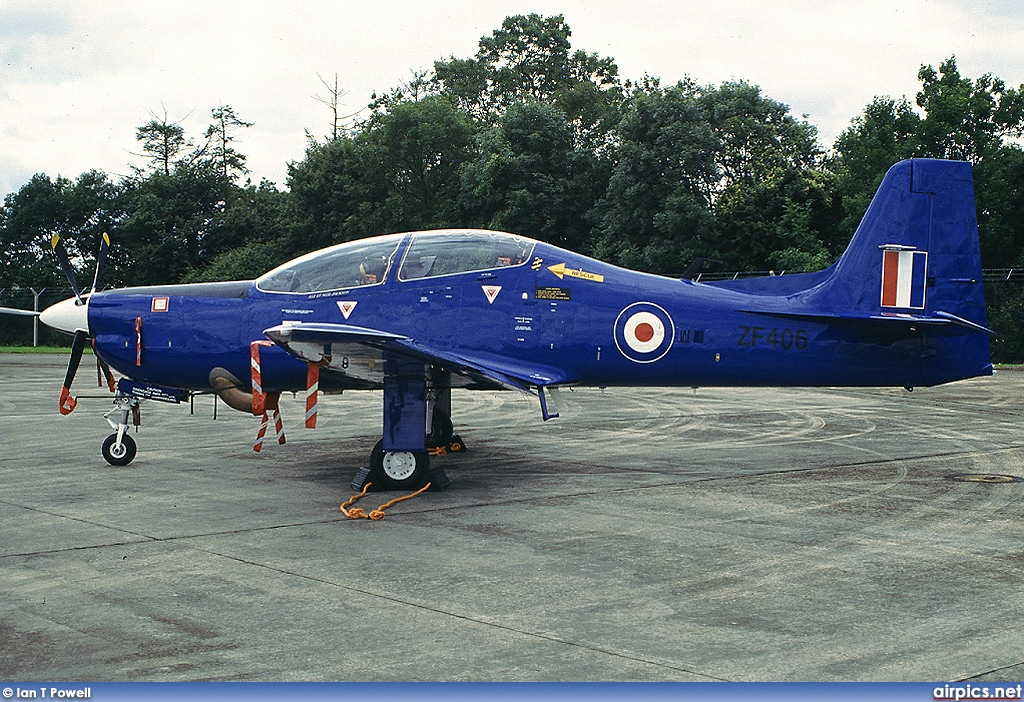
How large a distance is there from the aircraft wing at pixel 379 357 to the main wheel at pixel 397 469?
934mm

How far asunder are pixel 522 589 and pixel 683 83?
49.3 meters

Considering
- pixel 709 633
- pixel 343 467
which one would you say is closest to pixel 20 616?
pixel 709 633

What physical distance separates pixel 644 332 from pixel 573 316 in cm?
87

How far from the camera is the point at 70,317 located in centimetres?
1210

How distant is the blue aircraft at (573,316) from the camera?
1166 centimetres

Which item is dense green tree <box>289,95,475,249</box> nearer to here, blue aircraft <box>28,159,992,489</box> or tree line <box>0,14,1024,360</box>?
tree line <box>0,14,1024,360</box>

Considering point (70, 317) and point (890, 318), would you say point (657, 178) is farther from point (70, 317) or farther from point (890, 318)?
point (70, 317)

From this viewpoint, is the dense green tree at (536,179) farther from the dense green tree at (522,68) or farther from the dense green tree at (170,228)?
the dense green tree at (522,68)

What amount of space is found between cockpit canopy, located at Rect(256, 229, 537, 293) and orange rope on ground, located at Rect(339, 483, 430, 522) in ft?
8.34

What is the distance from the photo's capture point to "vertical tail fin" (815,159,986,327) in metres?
12.1

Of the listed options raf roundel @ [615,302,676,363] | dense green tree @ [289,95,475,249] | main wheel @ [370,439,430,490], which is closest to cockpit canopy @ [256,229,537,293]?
raf roundel @ [615,302,676,363]

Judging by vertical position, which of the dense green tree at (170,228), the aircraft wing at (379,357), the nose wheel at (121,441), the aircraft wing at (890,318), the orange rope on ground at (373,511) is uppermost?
the dense green tree at (170,228)

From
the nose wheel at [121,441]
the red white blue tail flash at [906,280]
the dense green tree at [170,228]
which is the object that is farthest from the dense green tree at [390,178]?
the red white blue tail flash at [906,280]

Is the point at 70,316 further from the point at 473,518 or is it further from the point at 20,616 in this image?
the point at 20,616
